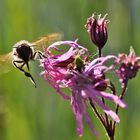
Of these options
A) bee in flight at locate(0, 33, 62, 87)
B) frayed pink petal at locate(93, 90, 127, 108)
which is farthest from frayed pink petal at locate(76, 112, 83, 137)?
bee in flight at locate(0, 33, 62, 87)

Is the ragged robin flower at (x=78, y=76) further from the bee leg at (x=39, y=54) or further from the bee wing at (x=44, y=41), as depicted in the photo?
the bee wing at (x=44, y=41)

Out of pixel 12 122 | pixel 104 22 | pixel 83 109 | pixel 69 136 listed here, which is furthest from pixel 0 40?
pixel 83 109

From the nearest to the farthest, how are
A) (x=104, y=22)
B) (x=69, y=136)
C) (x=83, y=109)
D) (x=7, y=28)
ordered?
(x=83, y=109) → (x=104, y=22) → (x=69, y=136) → (x=7, y=28)

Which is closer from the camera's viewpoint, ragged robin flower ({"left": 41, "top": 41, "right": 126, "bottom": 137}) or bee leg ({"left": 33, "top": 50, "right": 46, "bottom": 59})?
ragged robin flower ({"left": 41, "top": 41, "right": 126, "bottom": 137})

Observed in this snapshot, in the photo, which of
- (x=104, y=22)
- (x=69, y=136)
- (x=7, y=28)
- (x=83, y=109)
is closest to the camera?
(x=83, y=109)

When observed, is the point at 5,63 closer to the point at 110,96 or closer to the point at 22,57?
the point at 22,57

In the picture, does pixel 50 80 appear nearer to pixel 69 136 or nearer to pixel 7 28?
pixel 69 136

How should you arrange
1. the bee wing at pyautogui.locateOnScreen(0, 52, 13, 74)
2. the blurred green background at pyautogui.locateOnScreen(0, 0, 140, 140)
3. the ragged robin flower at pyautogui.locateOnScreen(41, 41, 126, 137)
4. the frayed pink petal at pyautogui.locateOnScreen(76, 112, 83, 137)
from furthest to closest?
the blurred green background at pyautogui.locateOnScreen(0, 0, 140, 140) < the bee wing at pyautogui.locateOnScreen(0, 52, 13, 74) < the ragged robin flower at pyautogui.locateOnScreen(41, 41, 126, 137) < the frayed pink petal at pyautogui.locateOnScreen(76, 112, 83, 137)

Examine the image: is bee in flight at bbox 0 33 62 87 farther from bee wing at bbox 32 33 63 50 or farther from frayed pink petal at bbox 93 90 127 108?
frayed pink petal at bbox 93 90 127 108

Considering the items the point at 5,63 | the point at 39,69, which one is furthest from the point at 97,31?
the point at 39,69
